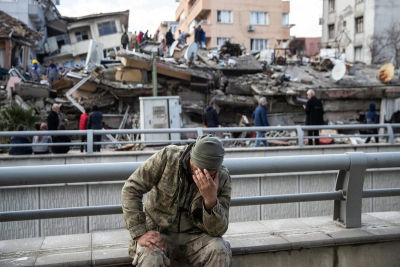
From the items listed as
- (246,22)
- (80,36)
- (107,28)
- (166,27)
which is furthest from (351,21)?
(166,27)

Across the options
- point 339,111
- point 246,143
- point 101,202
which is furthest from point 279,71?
point 101,202

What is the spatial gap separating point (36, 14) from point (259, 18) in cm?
2653

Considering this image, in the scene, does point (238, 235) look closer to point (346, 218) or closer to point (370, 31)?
point (346, 218)

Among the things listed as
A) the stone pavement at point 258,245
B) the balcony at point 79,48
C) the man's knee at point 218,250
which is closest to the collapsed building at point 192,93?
the stone pavement at point 258,245

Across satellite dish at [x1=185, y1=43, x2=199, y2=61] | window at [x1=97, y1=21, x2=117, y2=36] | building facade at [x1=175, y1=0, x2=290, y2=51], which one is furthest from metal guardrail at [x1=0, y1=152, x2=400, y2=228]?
building facade at [x1=175, y1=0, x2=290, y2=51]

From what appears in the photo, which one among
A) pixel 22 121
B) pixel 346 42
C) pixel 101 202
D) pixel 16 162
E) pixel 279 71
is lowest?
pixel 101 202

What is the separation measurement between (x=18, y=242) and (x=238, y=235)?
2.01 m

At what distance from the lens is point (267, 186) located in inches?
408

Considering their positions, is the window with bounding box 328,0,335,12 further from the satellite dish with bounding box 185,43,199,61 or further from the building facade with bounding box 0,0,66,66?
the building facade with bounding box 0,0,66,66

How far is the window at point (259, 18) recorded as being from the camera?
52062 mm

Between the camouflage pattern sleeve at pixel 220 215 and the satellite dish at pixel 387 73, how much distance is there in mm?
25342

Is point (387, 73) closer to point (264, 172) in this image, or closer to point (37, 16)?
point (264, 172)

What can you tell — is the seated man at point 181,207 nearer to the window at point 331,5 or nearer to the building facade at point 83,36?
the building facade at point 83,36

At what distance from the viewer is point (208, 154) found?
285 cm
